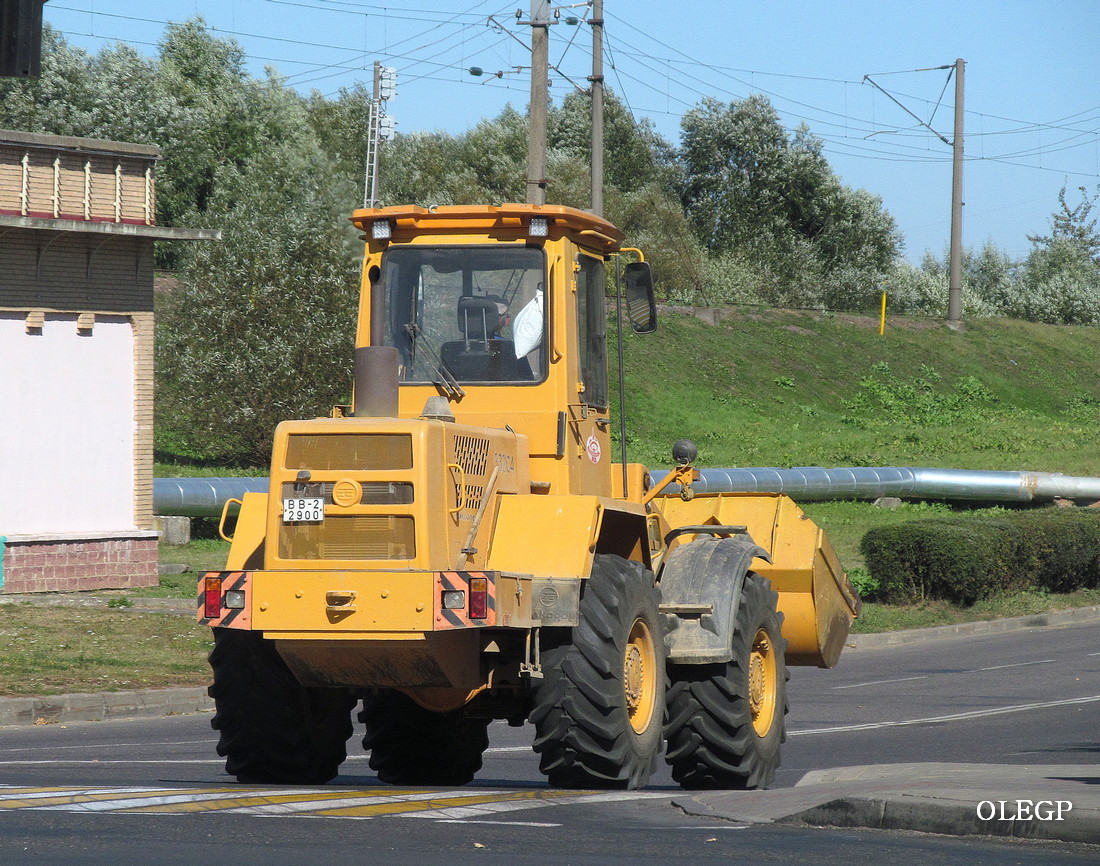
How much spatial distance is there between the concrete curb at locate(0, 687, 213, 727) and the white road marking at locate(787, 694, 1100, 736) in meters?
5.87

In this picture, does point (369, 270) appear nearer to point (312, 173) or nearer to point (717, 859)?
point (717, 859)

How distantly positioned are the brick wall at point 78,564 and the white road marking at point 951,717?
1328cm

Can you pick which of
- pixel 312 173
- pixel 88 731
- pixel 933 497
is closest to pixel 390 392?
pixel 88 731

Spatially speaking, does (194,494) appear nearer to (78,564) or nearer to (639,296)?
(78,564)

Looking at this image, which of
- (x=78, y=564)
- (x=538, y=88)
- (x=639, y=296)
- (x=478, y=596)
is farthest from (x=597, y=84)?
(x=478, y=596)

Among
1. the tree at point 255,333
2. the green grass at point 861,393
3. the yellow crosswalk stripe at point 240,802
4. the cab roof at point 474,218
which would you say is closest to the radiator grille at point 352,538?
the yellow crosswalk stripe at point 240,802

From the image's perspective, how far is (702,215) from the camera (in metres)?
76.4

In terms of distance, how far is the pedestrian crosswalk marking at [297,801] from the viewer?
24.3 ft

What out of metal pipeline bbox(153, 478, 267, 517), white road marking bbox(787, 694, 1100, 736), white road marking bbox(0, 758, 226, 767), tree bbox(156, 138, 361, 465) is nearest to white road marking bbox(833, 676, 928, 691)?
white road marking bbox(787, 694, 1100, 736)

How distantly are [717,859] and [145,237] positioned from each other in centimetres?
2005

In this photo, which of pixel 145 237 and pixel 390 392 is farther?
pixel 145 237

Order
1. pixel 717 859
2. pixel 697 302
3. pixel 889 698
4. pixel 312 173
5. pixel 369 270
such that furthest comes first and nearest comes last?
pixel 697 302 < pixel 312 173 < pixel 889 698 < pixel 369 270 < pixel 717 859

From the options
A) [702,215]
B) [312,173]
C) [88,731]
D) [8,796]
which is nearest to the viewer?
[8,796]

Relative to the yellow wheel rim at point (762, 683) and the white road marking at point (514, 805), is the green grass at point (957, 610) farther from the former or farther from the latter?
the white road marking at point (514, 805)
